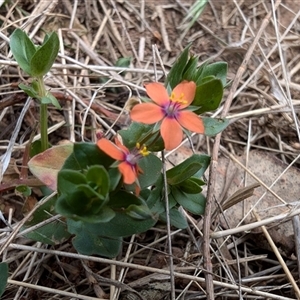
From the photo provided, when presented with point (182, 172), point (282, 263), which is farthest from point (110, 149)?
point (282, 263)

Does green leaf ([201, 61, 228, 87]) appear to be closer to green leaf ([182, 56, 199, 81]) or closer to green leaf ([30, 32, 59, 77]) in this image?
green leaf ([182, 56, 199, 81])

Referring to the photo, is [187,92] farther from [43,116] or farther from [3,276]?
[3,276]

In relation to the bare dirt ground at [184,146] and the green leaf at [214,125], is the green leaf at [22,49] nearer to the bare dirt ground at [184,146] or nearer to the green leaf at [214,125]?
the bare dirt ground at [184,146]

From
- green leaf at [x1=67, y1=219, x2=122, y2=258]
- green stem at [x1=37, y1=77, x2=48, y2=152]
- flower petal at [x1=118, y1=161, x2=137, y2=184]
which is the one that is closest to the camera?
flower petal at [x1=118, y1=161, x2=137, y2=184]

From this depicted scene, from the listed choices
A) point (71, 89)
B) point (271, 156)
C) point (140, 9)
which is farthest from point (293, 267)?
point (140, 9)

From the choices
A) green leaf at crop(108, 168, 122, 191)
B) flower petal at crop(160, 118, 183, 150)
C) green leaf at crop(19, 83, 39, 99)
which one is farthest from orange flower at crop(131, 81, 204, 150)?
green leaf at crop(19, 83, 39, 99)

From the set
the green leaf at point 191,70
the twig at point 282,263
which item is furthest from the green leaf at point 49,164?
the twig at point 282,263

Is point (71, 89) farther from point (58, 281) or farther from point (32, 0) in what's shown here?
point (58, 281)
